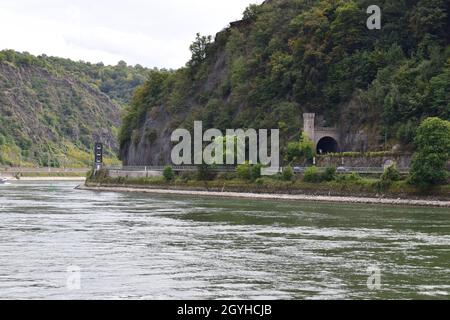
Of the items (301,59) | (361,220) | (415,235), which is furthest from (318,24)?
(415,235)

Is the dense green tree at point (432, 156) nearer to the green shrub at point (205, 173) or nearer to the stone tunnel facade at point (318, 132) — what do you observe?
the stone tunnel facade at point (318, 132)

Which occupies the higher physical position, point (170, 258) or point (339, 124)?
point (339, 124)

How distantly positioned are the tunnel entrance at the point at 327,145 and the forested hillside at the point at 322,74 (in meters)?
2.93

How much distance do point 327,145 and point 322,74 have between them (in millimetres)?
12668

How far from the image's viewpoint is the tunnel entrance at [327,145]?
132m

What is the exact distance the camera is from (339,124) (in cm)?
13062

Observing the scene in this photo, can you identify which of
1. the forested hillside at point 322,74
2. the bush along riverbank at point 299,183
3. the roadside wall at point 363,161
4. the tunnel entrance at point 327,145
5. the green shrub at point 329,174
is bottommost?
the bush along riverbank at point 299,183

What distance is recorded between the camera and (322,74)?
455ft

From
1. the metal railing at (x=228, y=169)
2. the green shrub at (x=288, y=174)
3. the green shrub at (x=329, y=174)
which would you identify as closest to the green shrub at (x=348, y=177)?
the green shrub at (x=329, y=174)

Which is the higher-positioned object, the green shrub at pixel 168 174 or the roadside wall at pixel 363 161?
the roadside wall at pixel 363 161

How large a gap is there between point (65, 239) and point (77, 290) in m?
18.5

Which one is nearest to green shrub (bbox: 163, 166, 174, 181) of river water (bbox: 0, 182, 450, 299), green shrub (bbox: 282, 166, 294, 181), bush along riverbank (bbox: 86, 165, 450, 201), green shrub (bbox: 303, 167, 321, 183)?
bush along riverbank (bbox: 86, 165, 450, 201)
